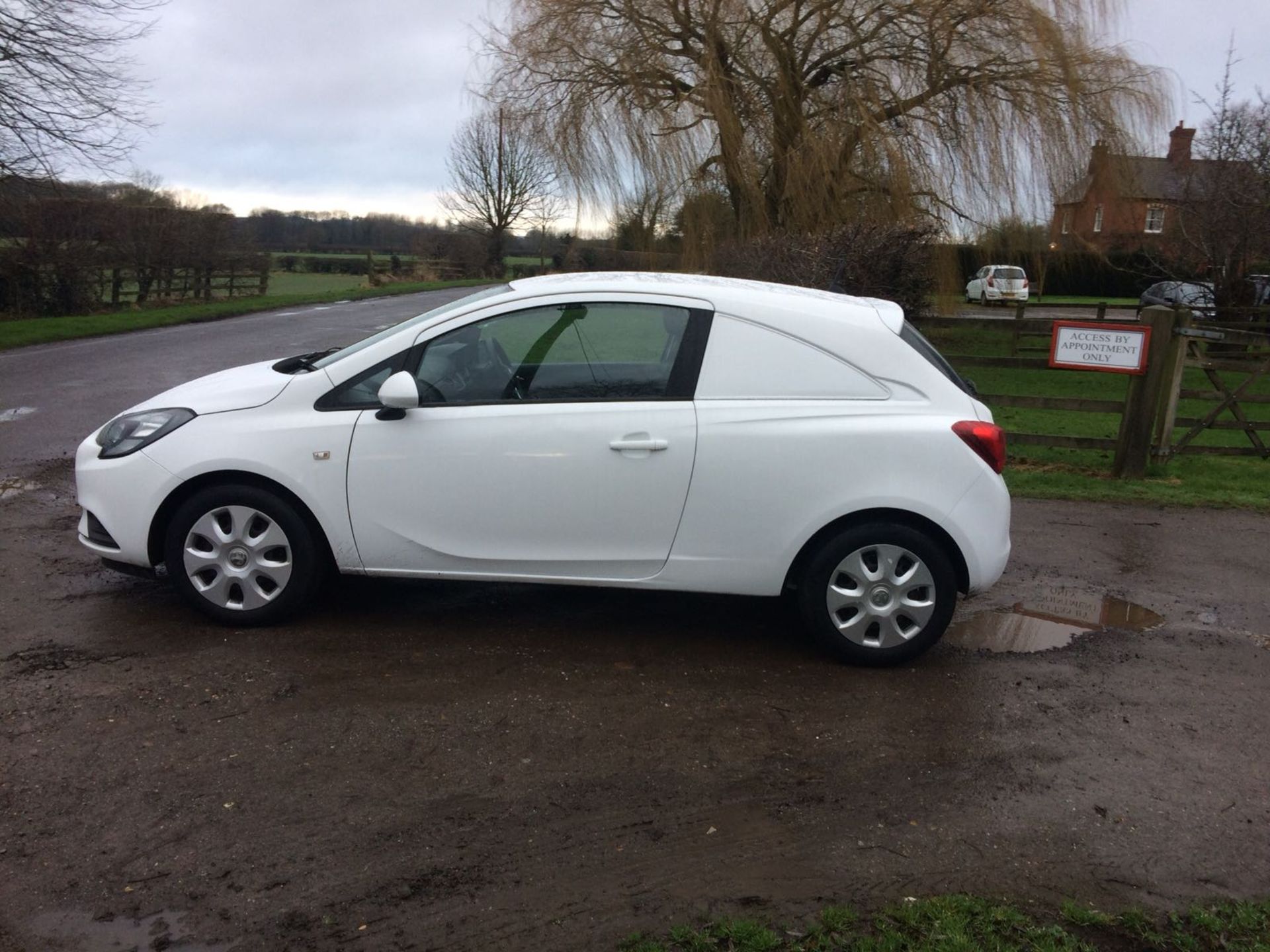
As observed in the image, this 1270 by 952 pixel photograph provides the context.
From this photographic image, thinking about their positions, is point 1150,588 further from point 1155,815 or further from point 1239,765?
point 1155,815

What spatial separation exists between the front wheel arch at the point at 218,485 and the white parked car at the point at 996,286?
782 inches

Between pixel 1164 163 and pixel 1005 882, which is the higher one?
pixel 1164 163

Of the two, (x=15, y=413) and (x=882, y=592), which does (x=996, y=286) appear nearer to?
(x=15, y=413)

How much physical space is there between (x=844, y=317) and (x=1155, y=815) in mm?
2450

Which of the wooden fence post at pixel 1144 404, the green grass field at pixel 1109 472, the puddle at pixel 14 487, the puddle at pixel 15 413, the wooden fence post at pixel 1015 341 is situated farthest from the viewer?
the wooden fence post at pixel 1015 341

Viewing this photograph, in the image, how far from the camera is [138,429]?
503cm

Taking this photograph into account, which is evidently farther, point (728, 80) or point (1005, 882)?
point (728, 80)

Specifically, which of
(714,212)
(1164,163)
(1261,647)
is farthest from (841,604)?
(1164,163)

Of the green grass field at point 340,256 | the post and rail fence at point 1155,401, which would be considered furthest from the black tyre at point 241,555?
the green grass field at point 340,256

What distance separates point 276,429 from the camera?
4.87 m

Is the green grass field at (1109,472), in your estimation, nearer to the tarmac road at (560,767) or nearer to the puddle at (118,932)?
the tarmac road at (560,767)

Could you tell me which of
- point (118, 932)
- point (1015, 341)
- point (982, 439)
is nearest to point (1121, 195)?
point (1015, 341)

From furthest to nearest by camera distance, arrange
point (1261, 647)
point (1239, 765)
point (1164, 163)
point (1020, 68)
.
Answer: point (1164, 163)
point (1020, 68)
point (1261, 647)
point (1239, 765)

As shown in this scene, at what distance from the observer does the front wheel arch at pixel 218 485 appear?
4879mm
